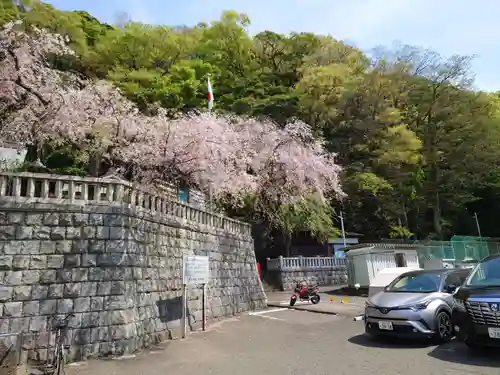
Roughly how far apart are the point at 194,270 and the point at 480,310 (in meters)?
6.11

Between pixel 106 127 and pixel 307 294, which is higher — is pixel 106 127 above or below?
above

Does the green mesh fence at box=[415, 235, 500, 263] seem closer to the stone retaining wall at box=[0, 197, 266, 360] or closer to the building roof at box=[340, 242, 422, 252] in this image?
the building roof at box=[340, 242, 422, 252]

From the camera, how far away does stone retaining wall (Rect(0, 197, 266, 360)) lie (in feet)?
24.4

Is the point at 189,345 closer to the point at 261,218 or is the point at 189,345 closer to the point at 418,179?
the point at 261,218

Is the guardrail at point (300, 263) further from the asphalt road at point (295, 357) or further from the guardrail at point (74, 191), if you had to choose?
the guardrail at point (74, 191)

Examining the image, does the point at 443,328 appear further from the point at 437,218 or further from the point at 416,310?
the point at 437,218

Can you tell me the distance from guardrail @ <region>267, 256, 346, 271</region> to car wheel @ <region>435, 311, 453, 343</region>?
1323 cm

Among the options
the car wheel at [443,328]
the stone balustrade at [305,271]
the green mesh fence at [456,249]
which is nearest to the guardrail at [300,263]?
the stone balustrade at [305,271]

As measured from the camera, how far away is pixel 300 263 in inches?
856

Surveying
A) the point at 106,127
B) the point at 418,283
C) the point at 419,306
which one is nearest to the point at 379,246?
the point at 418,283

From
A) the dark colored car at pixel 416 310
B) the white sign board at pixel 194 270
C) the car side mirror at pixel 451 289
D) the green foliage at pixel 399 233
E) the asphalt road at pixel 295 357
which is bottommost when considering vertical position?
the asphalt road at pixel 295 357

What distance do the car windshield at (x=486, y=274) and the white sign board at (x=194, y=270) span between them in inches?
232

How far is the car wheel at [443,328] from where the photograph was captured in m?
7.50

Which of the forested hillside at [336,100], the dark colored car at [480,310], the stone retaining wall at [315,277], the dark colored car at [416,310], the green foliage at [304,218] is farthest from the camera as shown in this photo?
the forested hillside at [336,100]
